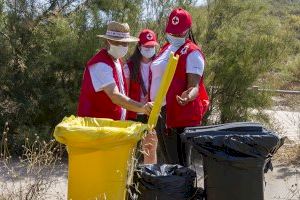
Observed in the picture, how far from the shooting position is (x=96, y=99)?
14.8 feet

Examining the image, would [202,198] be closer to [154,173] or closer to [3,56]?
[154,173]

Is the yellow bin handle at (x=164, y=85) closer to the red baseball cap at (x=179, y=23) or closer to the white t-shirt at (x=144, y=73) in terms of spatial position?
the red baseball cap at (x=179, y=23)

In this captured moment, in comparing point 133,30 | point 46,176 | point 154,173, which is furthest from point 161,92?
point 133,30

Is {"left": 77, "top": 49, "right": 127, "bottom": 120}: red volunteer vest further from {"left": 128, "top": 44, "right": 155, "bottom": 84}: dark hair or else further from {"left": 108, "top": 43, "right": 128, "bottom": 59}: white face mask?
{"left": 128, "top": 44, "right": 155, "bottom": 84}: dark hair

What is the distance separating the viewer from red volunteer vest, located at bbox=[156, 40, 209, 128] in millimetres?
4695

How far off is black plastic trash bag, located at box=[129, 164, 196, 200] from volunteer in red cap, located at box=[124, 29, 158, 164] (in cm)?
117

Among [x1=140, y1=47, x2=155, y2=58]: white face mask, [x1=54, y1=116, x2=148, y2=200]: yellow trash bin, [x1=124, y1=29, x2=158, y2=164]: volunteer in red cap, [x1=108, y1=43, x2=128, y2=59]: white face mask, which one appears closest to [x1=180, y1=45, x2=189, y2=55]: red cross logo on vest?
[x1=108, y1=43, x2=128, y2=59]: white face mask

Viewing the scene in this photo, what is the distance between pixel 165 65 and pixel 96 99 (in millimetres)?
669

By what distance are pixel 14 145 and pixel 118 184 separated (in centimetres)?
368

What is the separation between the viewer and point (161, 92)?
4090mm

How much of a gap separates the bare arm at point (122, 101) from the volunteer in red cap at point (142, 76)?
0.99 metres

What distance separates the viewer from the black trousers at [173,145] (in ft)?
15.7

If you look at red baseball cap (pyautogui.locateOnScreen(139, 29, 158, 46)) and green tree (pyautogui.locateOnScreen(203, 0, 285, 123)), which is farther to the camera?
green tree (pyautogui.locateOnScreen(203, 0, 285, 123))

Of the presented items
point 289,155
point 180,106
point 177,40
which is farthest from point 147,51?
point 289,155
